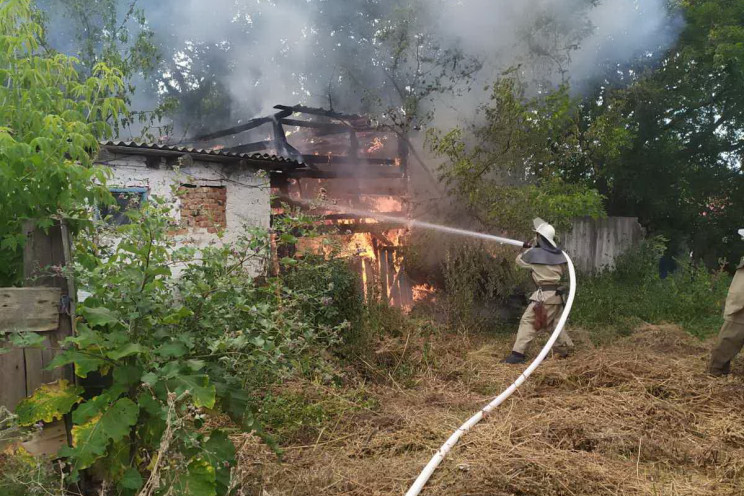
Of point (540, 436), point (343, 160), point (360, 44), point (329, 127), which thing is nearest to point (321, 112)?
point (329, 127)

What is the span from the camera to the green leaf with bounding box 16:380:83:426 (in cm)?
239

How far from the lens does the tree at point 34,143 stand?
2.63 metres

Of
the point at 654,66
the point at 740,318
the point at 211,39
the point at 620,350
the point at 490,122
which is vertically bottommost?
the point at 620,350

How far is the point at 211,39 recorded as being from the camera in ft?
58.5

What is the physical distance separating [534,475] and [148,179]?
7.00 meters

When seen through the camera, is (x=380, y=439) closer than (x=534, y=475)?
No

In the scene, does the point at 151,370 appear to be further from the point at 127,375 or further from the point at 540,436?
the point at 540,436

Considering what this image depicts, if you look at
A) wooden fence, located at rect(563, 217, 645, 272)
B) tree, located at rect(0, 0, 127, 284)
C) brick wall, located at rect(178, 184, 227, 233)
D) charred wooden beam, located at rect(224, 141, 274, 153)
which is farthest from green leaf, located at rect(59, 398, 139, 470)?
wooden fence, located at rect(563, 217, 645, 272)

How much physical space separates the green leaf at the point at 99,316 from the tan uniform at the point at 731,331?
5750 millimetres

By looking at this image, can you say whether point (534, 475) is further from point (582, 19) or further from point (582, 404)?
point (582, 19)

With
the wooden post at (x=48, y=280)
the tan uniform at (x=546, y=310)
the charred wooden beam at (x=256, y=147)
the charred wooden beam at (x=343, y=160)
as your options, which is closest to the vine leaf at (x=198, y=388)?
the wooden post at (x=48, y=280)

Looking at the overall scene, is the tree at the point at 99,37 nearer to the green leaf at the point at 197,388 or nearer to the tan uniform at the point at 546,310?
the tan uniform at the point at 546,310

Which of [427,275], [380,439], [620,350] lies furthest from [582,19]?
[380,439]

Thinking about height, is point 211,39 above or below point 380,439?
above
